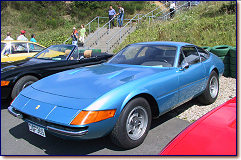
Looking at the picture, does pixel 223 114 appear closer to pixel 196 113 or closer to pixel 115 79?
pixel 115 79

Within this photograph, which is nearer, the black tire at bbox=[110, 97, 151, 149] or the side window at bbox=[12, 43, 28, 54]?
the black tire at bbox=[110, 97, 151, 149]

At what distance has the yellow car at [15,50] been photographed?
7.75m

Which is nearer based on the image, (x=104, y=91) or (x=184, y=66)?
(x=104, y=91)

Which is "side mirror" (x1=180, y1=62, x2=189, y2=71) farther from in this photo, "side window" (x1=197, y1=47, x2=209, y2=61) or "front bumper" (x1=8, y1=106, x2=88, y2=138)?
"front bumper" (x1=8, y1=106, x2=88, y2=138)

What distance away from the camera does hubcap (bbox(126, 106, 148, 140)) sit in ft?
9.86

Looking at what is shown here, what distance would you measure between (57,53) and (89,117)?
4.38 m

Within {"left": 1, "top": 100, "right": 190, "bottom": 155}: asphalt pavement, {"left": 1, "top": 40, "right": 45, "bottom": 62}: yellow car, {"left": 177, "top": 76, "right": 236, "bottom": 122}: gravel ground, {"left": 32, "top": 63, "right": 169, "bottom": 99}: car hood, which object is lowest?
{"left": 1, "top": 100, "right": 190, "bottom": 155}: asphalt pavement

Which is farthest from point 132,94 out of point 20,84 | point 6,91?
point 6,91

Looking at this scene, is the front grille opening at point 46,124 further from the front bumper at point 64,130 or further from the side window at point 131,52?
→ the side window at point 131,52

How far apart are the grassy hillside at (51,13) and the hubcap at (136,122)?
69.6ft

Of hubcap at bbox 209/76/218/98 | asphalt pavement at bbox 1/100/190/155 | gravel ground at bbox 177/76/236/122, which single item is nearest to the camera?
asphalt pavement at bbox 1/100/190/155

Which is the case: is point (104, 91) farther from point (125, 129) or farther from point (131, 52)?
point (131, 52)

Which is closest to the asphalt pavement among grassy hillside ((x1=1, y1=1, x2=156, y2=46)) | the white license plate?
the white license plate

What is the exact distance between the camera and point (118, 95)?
283cm
